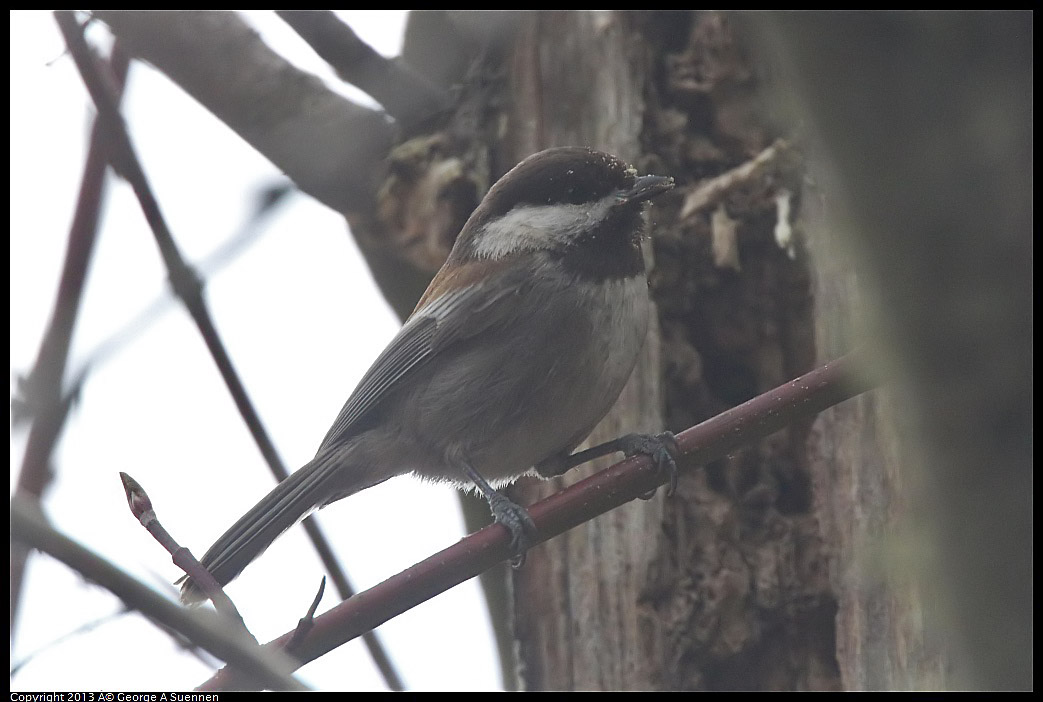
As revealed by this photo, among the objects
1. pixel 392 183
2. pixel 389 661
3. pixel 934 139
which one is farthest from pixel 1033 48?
pixel 392 183

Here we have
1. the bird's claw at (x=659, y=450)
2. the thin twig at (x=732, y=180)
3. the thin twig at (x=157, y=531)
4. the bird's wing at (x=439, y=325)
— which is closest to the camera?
the thin twig at (x=157, y=531)

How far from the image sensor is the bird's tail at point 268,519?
2615 millimetres

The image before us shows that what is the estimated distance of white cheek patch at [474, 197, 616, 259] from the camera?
274cm

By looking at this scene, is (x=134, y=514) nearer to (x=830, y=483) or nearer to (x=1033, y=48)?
(x=1033, y=48)

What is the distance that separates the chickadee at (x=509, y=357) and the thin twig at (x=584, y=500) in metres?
0.41

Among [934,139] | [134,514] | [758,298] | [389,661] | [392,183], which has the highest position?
[392,183]

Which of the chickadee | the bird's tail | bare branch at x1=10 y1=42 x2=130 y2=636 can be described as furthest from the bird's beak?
bare branch at x1=10 y1=42 x2=130 y2=636

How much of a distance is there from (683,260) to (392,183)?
1.00 metres

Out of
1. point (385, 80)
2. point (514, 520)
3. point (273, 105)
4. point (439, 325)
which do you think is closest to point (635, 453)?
point (514, 520)

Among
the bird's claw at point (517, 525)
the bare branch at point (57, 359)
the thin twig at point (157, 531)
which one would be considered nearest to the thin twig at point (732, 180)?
the bird's claw at point (517, 525)

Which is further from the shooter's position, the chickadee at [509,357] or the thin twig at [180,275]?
the chickadee at [509,357]

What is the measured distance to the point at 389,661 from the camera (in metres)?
Result: 2.17

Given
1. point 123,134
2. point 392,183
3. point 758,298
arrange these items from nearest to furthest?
point 123,134 → point 758,298 → point 392,183

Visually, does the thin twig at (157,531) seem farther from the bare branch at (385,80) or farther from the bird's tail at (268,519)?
the bare branch at (385,80)
